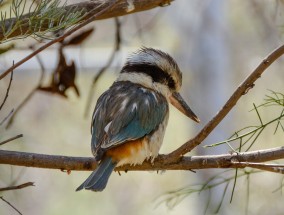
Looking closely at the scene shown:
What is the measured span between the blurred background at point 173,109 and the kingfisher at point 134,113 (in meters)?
2.28

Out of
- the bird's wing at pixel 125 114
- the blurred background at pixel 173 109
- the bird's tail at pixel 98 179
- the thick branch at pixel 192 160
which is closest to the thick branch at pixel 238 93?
the thick branch at pixel 192 160

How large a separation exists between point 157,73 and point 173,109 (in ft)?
11.0

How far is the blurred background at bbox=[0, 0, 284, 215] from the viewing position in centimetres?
567

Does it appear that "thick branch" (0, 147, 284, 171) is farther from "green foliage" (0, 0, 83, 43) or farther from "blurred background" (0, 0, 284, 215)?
"blurred background" (0, 0, 284, 215)

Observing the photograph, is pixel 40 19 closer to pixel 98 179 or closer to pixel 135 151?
pixel 98 179

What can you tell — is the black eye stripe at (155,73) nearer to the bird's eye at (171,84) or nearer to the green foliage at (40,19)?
the bird's eye at (171,84)

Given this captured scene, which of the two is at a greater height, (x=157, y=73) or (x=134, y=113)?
(x=157, y=73)

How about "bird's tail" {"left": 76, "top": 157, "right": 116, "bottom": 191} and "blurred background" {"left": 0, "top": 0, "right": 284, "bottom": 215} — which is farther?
"blurred background" {"left": 0, "top": 0, "right": 284, "bottom": 215}

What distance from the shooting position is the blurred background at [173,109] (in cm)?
567

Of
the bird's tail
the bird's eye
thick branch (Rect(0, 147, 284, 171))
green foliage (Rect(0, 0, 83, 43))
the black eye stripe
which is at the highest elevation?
green foliage (Rect(0, 0, 83, 43))

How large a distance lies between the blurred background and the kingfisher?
228 centimetres

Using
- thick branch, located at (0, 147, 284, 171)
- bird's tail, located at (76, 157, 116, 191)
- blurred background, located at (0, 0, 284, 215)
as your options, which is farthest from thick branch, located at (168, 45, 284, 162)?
blurred background, located at (0, 0, 284, 215)

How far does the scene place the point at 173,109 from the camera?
6.30 meters

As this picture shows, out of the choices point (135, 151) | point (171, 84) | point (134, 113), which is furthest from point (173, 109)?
point (135, 151)
